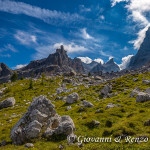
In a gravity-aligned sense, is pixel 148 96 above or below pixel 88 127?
above

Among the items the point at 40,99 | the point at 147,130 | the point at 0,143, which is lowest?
the point at 0,143

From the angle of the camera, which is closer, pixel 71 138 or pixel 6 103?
pixel 71 138

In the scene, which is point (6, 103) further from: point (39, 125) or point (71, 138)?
point (71, 138)

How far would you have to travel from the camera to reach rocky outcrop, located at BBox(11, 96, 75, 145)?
18.4m

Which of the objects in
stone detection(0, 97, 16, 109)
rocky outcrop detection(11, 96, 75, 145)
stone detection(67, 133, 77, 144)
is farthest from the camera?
stone detection(0, 97, 16, 109)

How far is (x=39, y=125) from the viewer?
1945cm

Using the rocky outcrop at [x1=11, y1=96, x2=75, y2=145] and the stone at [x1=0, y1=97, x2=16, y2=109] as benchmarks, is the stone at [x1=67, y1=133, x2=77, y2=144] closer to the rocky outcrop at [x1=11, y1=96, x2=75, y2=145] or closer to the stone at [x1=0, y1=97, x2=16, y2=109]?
the rocky outcrop at [x1=11, y1=96, x2=75, y2=145]

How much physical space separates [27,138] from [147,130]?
18.9 m

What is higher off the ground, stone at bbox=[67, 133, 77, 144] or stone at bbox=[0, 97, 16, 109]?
stone at bbox=[0, 97, 16, 109]

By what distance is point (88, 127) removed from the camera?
2128 centimetres

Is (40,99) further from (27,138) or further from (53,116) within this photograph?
(27,138)

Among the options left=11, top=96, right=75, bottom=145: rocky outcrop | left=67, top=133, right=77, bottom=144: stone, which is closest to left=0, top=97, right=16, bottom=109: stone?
left=11, top=96, right=75, bottom=145: rocky outcrop

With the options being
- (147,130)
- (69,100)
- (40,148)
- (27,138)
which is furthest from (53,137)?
(69,100)

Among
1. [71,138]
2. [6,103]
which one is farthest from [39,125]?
[6,103]
